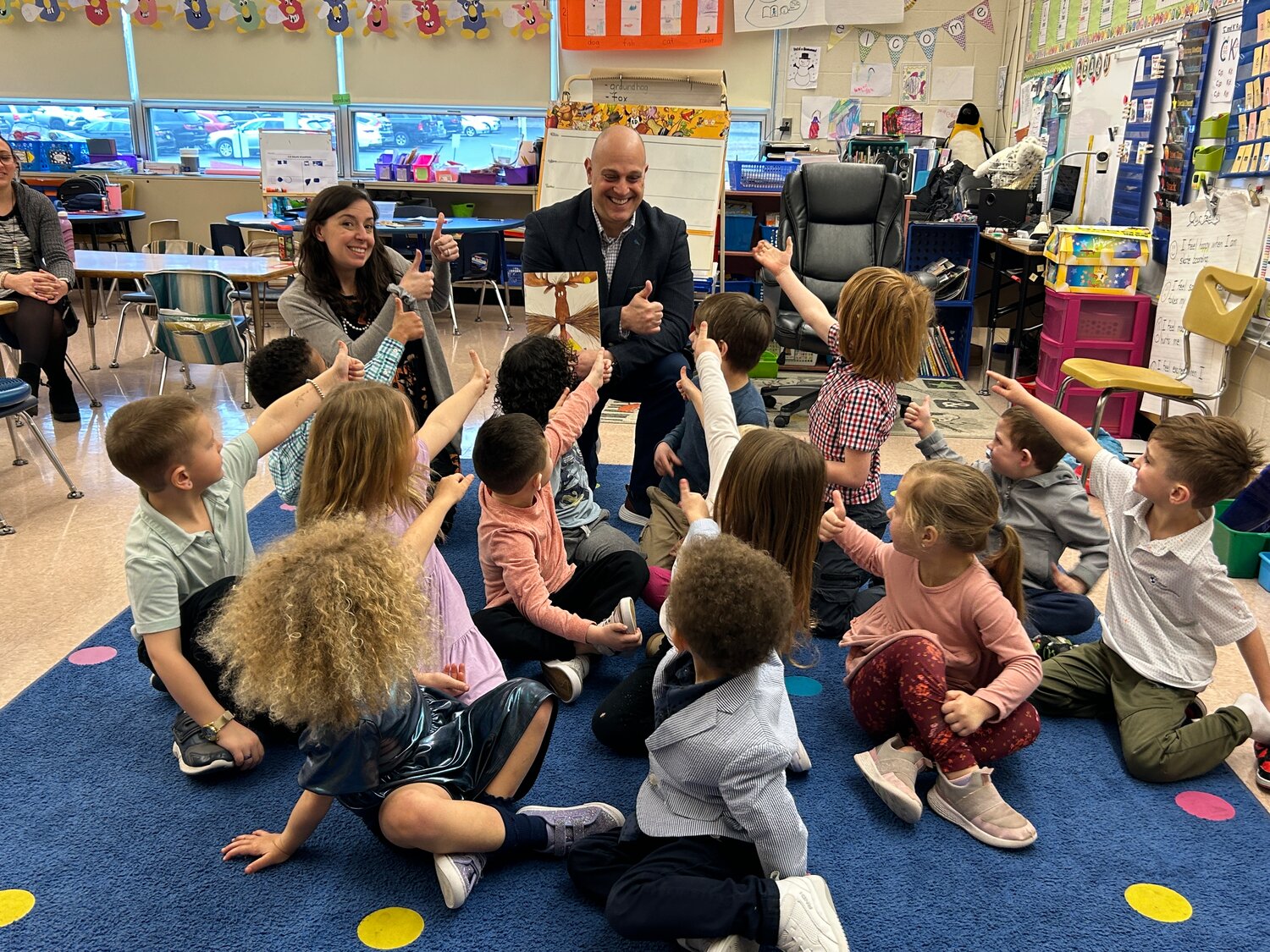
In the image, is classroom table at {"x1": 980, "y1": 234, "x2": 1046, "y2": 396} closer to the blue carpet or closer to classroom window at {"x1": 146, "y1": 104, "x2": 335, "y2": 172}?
the blue carpet

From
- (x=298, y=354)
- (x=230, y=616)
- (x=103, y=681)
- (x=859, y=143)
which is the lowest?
(x=103, y=681)

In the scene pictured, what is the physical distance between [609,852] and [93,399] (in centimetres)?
433

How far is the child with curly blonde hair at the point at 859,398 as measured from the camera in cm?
243

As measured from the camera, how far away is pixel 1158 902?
5.45ft

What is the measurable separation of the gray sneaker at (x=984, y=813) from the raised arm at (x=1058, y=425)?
78 cm

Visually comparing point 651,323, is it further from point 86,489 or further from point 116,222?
point 116,222

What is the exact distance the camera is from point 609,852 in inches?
63.5

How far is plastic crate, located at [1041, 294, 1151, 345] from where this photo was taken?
4379mm

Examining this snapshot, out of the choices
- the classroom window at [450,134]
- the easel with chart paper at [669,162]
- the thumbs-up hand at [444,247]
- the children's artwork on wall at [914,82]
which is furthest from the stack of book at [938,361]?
the classroom window at [450,134]

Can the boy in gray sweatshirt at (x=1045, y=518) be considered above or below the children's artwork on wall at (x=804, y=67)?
below

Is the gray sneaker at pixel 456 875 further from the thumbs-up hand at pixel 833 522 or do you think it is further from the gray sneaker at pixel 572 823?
the thumbs-up hand at pixel 833 522

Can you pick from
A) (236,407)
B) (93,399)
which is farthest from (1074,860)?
(93,399)

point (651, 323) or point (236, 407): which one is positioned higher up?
point (651, 323)

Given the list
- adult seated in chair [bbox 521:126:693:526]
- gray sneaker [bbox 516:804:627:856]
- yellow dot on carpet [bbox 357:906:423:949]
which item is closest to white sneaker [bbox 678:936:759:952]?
gray sneaker [bbox 516:804:627:856]
